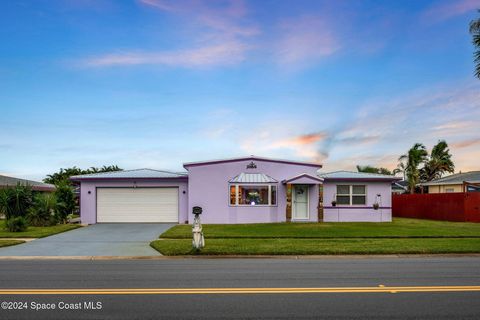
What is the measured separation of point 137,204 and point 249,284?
19715mm

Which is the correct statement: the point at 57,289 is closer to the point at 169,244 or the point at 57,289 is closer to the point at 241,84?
the point at 169,244

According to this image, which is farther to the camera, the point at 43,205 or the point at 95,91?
the point at 43,205

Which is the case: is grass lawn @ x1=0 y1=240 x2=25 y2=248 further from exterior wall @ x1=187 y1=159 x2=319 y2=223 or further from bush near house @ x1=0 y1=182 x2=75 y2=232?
exterior wall @ x1=187 y1=159 x2=319 y2=223

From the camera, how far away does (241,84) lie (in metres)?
23.1

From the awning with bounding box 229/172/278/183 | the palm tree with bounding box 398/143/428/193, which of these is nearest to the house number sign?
the awning with bounding box 229/172/278/183

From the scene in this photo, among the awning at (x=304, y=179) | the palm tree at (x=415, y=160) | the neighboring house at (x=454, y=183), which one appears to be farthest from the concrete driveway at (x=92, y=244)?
the palm tree at (x=415, y=160)

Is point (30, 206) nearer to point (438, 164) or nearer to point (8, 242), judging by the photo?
point (8, 242)

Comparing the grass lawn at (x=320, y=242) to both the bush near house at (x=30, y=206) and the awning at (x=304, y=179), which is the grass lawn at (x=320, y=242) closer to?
the awning at (x=304, y=179)

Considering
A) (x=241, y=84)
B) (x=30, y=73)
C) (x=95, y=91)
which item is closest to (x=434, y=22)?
(x=241, y=84)

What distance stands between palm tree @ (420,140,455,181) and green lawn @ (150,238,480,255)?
4263 centimetres

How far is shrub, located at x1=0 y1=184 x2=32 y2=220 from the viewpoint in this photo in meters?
24.1

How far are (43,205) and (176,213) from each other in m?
7.34

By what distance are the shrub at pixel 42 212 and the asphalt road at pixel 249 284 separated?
39.3ft

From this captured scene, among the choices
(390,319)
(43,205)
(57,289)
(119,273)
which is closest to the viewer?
(390,319)
